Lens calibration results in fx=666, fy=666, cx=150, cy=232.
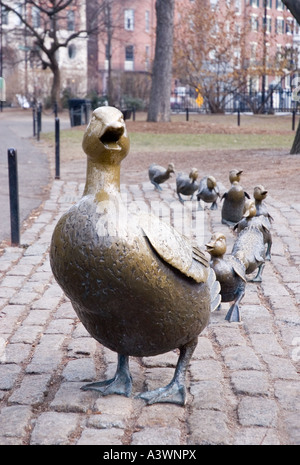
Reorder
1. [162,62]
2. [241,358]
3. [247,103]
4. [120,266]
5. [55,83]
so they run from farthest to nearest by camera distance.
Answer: [55,83]
[247,103]
[162,62]
[241,358]
[120,266]

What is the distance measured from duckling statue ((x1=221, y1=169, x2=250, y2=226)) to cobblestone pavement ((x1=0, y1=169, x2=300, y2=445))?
1719 millimetres

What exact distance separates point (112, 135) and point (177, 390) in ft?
4.37

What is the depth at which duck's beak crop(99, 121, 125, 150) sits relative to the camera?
3.04 m

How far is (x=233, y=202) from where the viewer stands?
25.4ft

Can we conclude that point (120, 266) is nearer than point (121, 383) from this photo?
Yes

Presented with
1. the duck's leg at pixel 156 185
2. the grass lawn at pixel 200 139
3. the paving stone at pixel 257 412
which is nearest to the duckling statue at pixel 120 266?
the paving stone at pixel 257 412

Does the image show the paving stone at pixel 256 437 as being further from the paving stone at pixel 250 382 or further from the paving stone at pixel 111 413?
the paving stone at pixel 111 413

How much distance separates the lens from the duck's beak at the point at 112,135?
3.04 meters

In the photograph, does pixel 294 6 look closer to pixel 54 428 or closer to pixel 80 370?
pixel 80 370

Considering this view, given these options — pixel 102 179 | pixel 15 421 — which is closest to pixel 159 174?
pixel 102 179

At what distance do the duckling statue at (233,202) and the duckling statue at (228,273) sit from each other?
2770 mm

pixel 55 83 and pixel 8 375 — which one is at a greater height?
pixel 55 83
